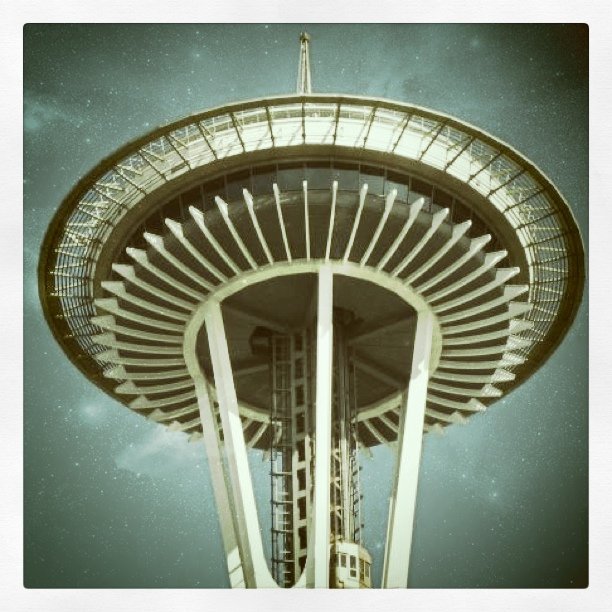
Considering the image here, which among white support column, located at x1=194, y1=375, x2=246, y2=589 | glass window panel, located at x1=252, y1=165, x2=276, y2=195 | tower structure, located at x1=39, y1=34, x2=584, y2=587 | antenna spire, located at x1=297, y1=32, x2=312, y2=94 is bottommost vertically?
white support column, located at x1=194, y1=375, x2=246, y2=589

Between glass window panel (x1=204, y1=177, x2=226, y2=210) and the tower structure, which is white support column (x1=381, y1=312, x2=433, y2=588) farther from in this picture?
glass window panel (x1=204, y1=177, x2=226, y2=210)

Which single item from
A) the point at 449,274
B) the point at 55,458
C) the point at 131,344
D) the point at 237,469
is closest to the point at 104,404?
the point at 131,344

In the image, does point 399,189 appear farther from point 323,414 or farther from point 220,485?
point 220,485

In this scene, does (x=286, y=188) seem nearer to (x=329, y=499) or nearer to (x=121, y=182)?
(x=121, y=182)

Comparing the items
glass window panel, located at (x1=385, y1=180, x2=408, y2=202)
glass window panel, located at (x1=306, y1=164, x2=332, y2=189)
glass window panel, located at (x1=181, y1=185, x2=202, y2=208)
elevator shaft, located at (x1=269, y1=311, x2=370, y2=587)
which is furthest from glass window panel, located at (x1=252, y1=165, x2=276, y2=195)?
elevator shaft, located at (x1=269, y1=311, x2=370, y2=587)

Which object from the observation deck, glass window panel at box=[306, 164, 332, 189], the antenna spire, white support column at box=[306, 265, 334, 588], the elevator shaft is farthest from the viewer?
the elevator shaft

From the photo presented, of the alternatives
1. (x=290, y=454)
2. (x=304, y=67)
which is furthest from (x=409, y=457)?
(x=304, y=67)

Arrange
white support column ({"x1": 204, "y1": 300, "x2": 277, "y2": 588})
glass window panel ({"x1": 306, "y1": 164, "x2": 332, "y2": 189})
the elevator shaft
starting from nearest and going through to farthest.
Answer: glass window panel ({"x1": 306, "y1": 164, "x2": 332, "y2": 189}) → white support column ({"x1": 204, "y1": 300, "x2": 277, "y2": 588}) → the elevator shaft

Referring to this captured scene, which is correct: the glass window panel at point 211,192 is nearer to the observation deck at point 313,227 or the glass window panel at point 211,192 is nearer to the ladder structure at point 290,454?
the observation deck at point 313,227
